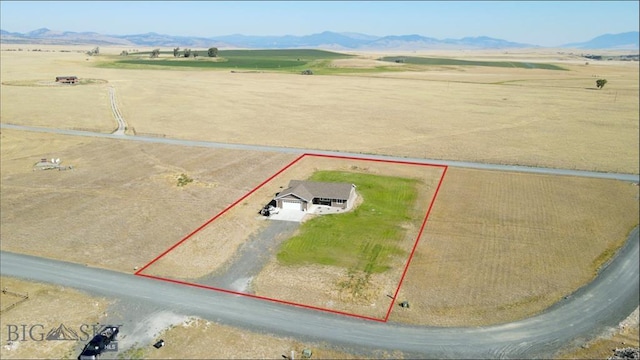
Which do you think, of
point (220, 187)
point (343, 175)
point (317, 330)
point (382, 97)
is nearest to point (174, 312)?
point (317, 330)

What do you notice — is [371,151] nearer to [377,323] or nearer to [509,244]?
[509,244]

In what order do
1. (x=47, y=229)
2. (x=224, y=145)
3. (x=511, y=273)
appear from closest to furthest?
(x=511, y=273) < (x=47, y=229) < (x=224, y=145)

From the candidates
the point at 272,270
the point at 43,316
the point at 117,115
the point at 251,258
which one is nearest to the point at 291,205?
the point at 251,258

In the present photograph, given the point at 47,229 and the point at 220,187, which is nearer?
the point at 47,229

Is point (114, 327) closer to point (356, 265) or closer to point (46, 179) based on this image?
point (356, 265)

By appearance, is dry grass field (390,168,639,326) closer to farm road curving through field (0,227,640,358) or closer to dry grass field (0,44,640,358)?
dry grass field (0,44,640,358)
